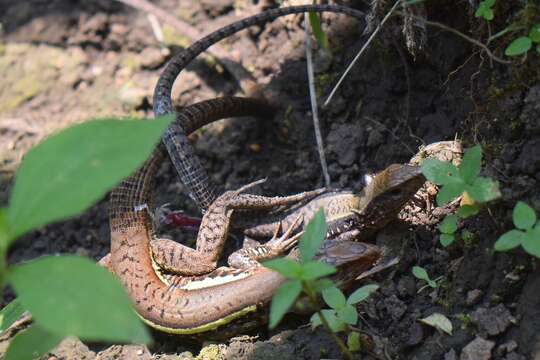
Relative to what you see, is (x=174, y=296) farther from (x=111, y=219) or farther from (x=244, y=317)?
(x=111, y=219)

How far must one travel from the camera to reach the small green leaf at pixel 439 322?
9.37 feet

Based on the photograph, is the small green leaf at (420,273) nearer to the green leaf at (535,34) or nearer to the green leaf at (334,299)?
the green leaf at (334,299)

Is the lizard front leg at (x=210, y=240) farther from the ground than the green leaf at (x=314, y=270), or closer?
closer

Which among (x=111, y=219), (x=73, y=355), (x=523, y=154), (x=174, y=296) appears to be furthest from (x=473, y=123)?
(x=73, y=355)

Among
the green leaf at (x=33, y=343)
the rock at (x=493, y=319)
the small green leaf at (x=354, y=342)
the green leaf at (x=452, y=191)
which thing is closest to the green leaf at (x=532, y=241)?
the green leaf at (x=452, y=191)

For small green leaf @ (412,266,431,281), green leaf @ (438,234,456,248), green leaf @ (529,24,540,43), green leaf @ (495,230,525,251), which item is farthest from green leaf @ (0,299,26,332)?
green leaf @ (529,24,540,43)

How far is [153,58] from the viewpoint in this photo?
551cm

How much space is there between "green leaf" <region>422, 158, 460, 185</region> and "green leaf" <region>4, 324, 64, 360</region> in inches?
65.0

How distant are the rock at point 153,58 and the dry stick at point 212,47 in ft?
0.92

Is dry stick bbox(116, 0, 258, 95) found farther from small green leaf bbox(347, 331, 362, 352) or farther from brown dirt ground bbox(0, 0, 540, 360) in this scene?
small green leaf bbox(347, 331, 362, 352)

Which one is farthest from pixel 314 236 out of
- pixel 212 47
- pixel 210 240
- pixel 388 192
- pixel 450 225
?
pixel 212 47

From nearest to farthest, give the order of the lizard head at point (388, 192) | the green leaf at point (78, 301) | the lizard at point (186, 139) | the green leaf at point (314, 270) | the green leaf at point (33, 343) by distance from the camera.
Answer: the green leaf at point (78, 301) < the green leaf at point (33, 343) < the green leaf at point (314, 270) < the lizard head at point (388, 192) < the lizard at point (186, 139)

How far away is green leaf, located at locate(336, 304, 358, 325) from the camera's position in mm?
2777

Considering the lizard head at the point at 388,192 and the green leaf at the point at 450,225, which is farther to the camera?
the lizard head at the point at 388,192
